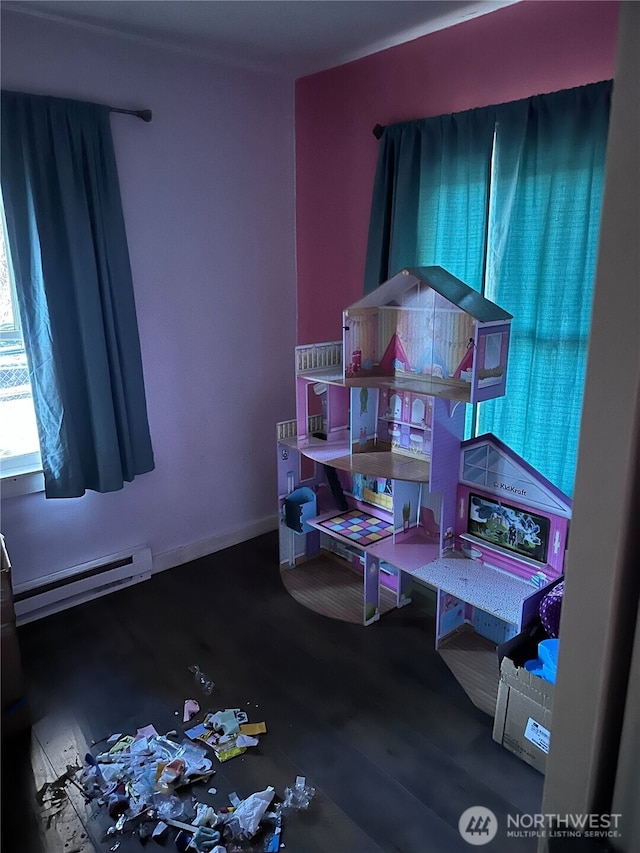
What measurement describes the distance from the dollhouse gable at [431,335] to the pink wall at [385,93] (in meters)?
0.44

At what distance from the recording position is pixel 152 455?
9.35 ft

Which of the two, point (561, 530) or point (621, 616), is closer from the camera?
point (621, 616)

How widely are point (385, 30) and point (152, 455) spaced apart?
80.8 inches

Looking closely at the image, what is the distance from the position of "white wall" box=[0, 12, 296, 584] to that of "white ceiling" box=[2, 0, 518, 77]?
0.09 meters

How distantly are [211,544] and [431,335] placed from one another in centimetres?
164

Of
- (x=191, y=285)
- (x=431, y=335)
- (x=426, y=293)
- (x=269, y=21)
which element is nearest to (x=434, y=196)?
(x=426, y=293)

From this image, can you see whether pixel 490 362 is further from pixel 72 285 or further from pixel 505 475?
pixel 72 285

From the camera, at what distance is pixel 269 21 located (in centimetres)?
234

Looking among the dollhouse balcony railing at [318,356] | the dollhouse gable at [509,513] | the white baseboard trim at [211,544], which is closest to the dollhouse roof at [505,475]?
the dollhouse gable at [509,513]

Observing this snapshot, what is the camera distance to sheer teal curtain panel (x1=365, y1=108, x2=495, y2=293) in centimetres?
231

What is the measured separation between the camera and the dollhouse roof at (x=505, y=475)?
7.23 ft

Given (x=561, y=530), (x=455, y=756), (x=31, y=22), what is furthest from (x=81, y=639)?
(x=31, y=22)

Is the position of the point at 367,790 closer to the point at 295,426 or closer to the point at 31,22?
the point at 295,426

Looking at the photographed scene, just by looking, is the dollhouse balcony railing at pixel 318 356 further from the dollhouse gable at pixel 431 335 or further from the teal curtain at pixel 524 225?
the teal curtain at pixel 524 225
